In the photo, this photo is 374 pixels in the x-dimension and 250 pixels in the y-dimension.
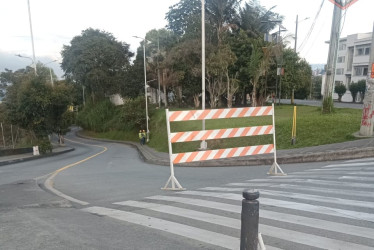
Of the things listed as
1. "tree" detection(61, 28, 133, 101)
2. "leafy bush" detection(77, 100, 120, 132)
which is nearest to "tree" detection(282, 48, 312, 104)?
"tree" detection(61, 28, 133, 101)

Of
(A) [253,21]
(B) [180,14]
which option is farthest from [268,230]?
(B) [180,14]

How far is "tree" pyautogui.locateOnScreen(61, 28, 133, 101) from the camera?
179 ft

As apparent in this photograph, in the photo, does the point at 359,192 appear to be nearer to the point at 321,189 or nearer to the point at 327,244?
the point at 321,189

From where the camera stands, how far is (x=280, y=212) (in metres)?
4.55

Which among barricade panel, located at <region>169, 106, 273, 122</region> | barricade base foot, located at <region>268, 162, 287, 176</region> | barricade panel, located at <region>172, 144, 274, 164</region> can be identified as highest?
barricade panel, located at <region>169, 106, 273, 122</region>

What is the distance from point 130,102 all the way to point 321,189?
41115mm

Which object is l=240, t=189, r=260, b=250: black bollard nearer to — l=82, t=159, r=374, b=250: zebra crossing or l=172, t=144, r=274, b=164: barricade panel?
l=82, t=159, r=374, b=250: zebra crossing

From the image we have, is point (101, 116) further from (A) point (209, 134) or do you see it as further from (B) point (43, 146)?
(A) point (209, 134)

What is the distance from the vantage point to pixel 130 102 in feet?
148

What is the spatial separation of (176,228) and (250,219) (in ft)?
5.45

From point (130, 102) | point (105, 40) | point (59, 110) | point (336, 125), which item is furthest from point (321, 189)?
point (105, 40)

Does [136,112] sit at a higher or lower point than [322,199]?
lower

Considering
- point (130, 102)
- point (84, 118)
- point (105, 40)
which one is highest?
point (105, 40)

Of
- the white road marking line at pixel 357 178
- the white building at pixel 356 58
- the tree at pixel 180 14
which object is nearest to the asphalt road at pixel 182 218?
the white road marking line at pixel 357 178
